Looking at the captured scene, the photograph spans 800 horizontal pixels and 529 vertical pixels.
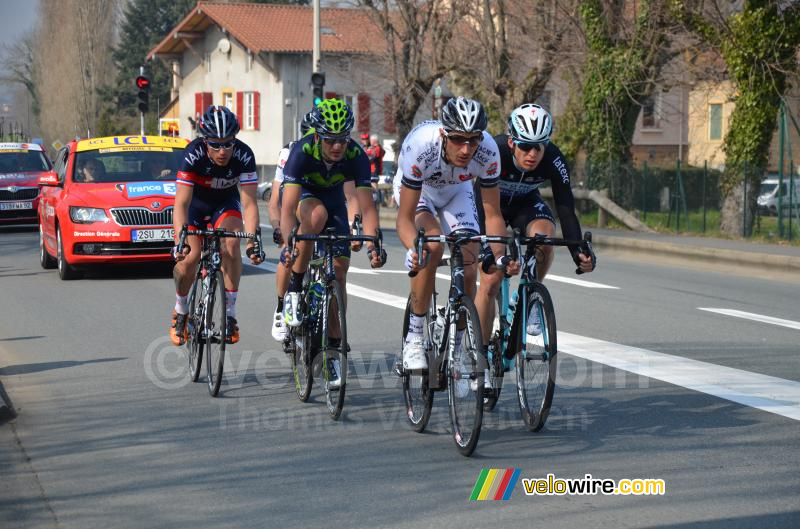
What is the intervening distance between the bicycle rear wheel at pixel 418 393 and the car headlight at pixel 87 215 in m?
9.06

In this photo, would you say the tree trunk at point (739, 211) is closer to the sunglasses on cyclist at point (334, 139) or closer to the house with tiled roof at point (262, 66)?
the sunglasses on cyclist at point (334, 139)

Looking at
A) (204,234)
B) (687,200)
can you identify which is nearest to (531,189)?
(204,234)

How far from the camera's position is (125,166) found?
54.6 ft

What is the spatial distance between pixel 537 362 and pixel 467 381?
24.8 inches

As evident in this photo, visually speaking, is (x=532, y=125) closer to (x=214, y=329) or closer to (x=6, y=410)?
(x=214, y=329)

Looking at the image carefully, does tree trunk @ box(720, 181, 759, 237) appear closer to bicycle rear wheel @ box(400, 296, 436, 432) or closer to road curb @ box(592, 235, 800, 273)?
road curb @ box(592, 235, 800, 273)

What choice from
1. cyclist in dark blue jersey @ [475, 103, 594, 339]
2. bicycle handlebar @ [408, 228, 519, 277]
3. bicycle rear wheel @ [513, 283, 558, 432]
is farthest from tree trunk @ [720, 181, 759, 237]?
bicycle handlebar @ [408, 228, 519, 277]

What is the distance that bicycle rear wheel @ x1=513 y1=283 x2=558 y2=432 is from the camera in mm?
6762

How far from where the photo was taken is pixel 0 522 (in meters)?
5.35

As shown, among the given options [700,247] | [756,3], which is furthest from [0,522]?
[756,3]

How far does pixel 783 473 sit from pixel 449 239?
2.09m

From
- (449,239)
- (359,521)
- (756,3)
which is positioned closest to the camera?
(359,521)

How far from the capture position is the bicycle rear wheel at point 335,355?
7352 mm

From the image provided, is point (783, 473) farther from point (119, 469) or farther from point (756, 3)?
point (756, 3)
